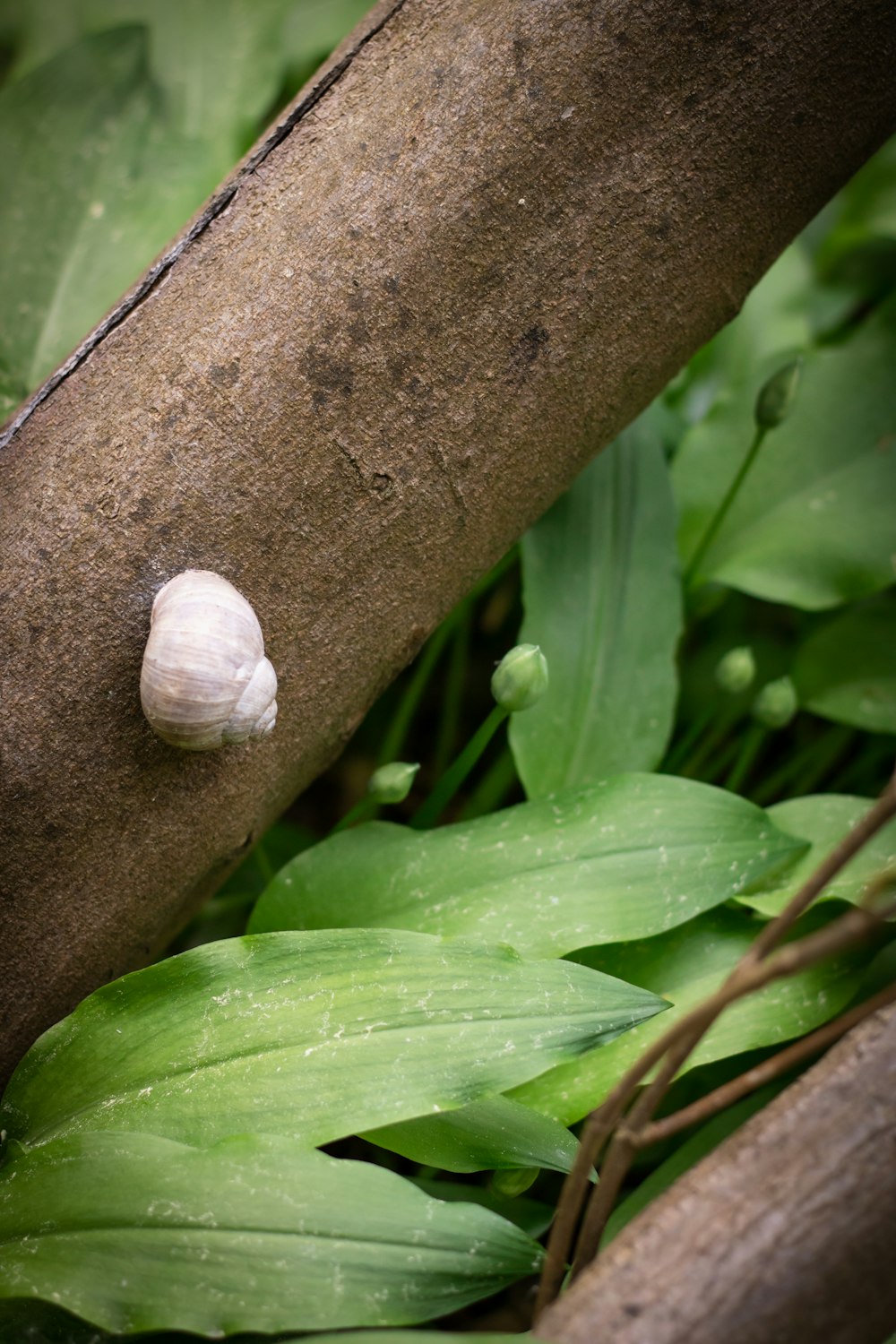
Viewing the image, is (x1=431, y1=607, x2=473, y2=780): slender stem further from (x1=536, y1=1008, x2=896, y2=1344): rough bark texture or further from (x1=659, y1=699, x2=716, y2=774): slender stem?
(x1=536, y1=1008, x2=896, y2=1344): rough bark texture

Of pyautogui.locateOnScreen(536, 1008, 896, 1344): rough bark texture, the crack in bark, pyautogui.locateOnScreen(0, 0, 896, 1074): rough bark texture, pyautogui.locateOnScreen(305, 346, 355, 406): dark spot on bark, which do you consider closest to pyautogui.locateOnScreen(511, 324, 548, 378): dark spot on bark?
pyautogui.locateOnScreen(0, 0, 896, 1074): rough bark texture

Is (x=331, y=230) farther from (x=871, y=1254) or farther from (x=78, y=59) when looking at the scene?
(x=871, y=1254)

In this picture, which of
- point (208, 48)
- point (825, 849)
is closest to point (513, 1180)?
point (825, 849)

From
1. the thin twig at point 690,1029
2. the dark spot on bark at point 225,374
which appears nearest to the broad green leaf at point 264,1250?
the thin twig at point 690,1029

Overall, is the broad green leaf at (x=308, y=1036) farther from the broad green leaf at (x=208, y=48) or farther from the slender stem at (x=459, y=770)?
the broad green leaf at (x=208, y=48)

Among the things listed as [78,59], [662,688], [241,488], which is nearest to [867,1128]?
[662,688]

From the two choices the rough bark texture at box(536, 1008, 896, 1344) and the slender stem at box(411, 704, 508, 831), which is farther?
the slender stem at box(411, 704, 508, 831)

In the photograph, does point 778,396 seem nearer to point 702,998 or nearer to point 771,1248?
point 702,998
